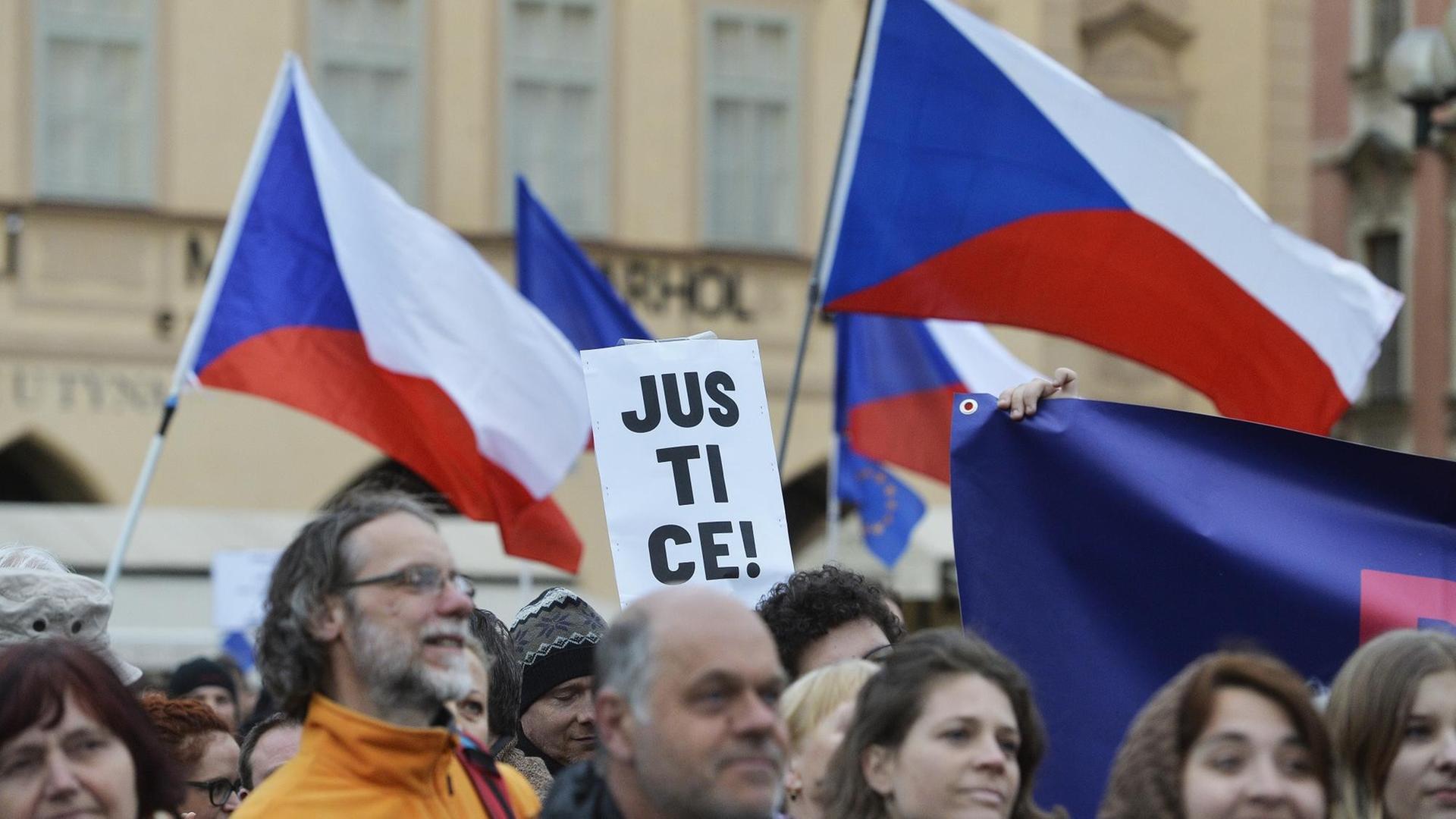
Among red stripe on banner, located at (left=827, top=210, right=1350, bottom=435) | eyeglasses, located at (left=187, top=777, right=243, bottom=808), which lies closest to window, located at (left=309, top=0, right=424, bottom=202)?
red stripe on banner, located at (left=827, top=210, right=1350, bottom=435)

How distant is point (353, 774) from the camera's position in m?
4.31

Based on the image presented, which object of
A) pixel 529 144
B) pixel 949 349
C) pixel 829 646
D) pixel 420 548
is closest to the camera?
pixel 420 548

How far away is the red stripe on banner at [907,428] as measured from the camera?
1228cm

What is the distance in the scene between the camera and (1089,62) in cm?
2548

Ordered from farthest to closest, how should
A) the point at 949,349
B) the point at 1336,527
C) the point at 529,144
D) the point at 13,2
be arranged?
the point at 529,144 → the point at 13,2 → the point at 949,349 → the point at 1336,527

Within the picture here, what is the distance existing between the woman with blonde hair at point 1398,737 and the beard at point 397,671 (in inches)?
70.1

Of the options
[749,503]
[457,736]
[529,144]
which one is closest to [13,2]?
[529,144]

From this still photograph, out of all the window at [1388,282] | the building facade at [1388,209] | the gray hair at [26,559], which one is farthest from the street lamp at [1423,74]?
the window at [1388,282]

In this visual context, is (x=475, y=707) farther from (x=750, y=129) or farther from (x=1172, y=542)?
(x=750, y=129)

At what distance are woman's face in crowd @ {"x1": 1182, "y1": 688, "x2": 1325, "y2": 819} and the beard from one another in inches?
51.9

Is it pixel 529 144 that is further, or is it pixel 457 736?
pixel 529 144

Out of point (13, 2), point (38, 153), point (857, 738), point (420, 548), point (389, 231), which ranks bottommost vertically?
point (857, 738)

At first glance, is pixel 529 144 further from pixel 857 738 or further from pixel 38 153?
pixel 857 738

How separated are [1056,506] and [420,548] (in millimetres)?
2532
